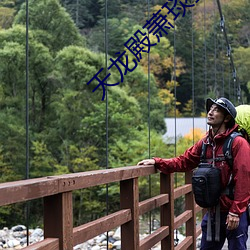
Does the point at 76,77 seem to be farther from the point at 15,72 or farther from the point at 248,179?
the point at 248,179

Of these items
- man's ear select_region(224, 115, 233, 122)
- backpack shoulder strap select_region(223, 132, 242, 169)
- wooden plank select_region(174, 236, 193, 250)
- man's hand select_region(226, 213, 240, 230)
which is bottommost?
wooden plank select_region(174, 236, 193, 250)

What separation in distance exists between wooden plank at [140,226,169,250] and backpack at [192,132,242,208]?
30cm

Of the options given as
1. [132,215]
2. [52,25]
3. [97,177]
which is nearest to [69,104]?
[52,25]

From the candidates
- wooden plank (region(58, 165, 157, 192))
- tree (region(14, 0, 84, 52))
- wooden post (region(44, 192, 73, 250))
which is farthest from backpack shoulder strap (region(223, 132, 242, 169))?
tree (region(14, 0, 84, 52))

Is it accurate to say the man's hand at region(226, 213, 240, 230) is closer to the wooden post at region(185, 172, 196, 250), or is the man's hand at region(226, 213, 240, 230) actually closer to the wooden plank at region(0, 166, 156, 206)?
the wooden plank at region(0, 166, 156, 206)

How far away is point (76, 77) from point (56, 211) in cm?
1399

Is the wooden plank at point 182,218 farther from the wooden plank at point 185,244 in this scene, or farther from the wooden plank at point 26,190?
the wooden plank at point 26,190

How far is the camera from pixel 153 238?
2.29 m

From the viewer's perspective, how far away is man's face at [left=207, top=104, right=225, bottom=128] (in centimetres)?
204

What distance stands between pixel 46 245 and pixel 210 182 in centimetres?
76

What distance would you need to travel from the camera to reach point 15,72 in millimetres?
14422

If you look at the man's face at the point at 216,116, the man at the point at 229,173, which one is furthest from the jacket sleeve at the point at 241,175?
the man's face at the point at 216,116

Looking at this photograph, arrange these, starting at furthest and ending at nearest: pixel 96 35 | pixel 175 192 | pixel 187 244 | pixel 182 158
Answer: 1. pixel 96 35
2. pixel 187 244
3. pixel 175 192
4. pixel 182 158

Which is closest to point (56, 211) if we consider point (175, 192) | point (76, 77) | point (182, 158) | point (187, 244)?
point (182, 158)
